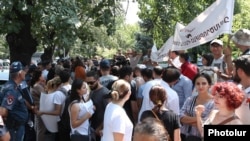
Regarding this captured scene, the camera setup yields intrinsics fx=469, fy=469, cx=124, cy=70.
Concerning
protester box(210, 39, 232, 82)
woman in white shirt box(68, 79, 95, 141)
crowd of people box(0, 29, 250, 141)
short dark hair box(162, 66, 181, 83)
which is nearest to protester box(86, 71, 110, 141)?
crowd of people box(0, 29, 250, 141)

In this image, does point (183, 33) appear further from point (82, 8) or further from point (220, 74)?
point (82, 8)

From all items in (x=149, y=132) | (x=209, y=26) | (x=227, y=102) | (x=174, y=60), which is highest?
(x=209, y=26)

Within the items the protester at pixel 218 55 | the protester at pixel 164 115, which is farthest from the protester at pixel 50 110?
the protester at pixel 218 55

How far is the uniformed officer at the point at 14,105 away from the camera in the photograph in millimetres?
6630

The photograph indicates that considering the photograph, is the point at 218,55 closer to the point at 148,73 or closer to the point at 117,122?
the point at 148,73

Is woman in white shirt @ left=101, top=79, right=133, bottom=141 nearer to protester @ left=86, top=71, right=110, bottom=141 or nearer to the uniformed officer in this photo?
protester @ left=86, top=71, right=110, bottom=141

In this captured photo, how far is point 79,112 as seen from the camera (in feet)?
20.5

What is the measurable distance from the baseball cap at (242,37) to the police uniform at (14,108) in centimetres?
313

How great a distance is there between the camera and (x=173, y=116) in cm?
535

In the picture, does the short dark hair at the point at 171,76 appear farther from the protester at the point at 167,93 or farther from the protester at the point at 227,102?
the protester at the point at 227,102

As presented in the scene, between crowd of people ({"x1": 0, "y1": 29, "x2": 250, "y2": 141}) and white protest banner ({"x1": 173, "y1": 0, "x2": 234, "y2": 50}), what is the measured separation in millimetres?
228

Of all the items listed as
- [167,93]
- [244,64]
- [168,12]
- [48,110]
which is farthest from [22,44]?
[244,64]

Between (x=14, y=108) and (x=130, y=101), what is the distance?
77.8 inches

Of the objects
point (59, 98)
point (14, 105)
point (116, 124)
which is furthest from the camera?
point (59, 98)
